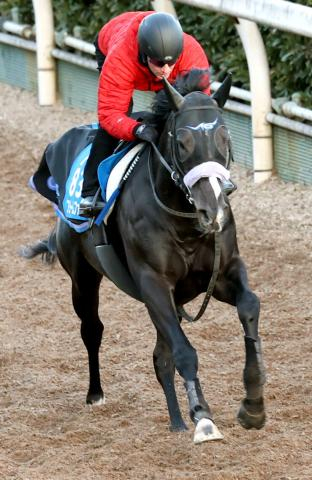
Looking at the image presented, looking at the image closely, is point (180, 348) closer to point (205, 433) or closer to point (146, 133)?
point (205, 433)

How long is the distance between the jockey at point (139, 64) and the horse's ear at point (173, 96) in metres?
0.24

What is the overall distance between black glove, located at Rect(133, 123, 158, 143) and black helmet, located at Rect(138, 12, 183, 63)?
32 cm

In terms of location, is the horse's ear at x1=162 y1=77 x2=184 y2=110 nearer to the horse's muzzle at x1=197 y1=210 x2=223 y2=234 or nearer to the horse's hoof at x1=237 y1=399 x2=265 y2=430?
the horse's muzzle at x1=197 y1=210 x2=223 y2=234

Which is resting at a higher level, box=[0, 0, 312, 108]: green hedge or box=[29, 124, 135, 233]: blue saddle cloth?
→ box=[29, 124, 135, 233]: blue saddle cloth

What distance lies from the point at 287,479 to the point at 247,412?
408mm

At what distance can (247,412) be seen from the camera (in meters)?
5.45

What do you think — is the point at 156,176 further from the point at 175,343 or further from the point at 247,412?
the point at 247,412

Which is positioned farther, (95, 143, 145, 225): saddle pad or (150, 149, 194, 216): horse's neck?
(95, 143, 145, 225): saddle pad

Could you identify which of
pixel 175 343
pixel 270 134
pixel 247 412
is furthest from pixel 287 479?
pixel 270 134

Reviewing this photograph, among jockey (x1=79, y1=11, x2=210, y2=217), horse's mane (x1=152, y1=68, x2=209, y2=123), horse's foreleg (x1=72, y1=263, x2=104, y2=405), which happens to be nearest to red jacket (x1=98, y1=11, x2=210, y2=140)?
jockey (x1=79, y1=11, x2=210, y2=217)

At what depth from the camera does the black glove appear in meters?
5.69

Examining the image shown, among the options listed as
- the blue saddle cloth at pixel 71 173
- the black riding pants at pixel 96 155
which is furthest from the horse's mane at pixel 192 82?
the black riding pants at pixel 96 155

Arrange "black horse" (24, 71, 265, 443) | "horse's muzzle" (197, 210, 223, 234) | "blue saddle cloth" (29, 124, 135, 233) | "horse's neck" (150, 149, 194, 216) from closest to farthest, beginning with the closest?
"horse's muzzle" (197, 210, 223, 234)
"black horse" (24, 71, 265, 443)
"horse's neck" (150, 149, 194, 216)
"blue saddle cloth" (29, 124, 135, 233)

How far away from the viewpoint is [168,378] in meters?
6.06
